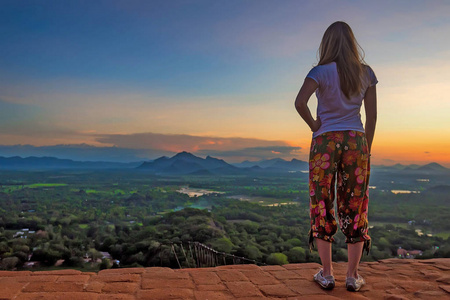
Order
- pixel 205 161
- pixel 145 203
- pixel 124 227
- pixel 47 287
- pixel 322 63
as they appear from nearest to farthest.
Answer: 1. pixel 47 287
2. pixel 322 63
3. pixel 124 227
4. pixel 145 203
5. pixel 205 161

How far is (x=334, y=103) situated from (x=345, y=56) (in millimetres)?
331

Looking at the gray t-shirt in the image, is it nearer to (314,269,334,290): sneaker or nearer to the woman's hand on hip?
the woman's hand on hip

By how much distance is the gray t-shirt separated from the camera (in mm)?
2338

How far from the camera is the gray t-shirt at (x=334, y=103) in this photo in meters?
2.34

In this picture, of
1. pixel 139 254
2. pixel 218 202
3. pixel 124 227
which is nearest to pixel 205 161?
pixel 218 202

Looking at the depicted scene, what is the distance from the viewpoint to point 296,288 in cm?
241

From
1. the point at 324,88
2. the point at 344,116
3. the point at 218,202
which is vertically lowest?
the point at 218,202

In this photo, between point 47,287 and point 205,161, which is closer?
point 47,287

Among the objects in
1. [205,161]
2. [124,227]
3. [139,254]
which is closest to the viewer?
[139,254]

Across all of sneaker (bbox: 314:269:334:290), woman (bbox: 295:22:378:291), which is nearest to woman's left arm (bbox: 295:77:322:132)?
woman (bbox: 295:22:378:291)

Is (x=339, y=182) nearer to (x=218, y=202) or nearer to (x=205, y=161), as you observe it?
(x=218, y=202)

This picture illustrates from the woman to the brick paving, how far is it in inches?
8.8

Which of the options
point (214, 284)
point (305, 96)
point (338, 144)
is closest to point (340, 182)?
point (338, 144)

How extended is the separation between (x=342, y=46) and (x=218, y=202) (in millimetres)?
42233
